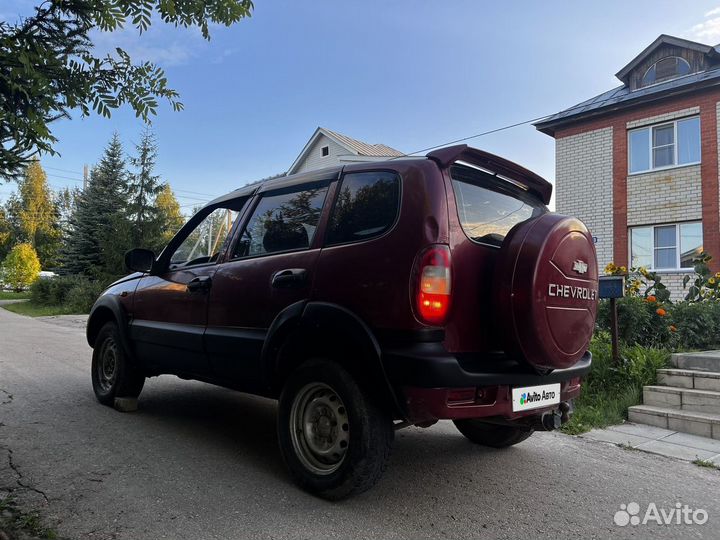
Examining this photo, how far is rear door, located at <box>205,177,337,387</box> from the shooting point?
333cm

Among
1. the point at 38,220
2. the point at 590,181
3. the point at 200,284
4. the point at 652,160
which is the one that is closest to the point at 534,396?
the point at 200,284

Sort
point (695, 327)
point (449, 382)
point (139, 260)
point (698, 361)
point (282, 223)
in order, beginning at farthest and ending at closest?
point (695, 327) → point (698, 361) → point (139, 260) → point (282, 223) → point (449, 382)

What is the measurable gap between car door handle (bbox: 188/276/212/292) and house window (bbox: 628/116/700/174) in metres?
14.5

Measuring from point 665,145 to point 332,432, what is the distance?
1523 centimetres

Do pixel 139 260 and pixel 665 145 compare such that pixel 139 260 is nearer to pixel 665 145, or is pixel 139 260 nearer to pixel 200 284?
pixel 200 284

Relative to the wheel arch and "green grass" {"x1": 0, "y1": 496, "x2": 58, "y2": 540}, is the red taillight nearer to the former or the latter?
the wheel arch

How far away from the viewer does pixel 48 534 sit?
2547 mm

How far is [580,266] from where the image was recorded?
3.10 metres

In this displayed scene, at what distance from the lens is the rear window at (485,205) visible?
3.04m

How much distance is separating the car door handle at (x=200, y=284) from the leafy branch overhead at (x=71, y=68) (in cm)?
128

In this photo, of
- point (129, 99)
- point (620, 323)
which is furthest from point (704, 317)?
point (129, 99)

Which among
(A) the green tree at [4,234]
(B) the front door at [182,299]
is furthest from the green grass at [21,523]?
(A) the green tree at [4,234]

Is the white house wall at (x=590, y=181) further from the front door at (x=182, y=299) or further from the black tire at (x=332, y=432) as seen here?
the black tire at (x=332, y=432)

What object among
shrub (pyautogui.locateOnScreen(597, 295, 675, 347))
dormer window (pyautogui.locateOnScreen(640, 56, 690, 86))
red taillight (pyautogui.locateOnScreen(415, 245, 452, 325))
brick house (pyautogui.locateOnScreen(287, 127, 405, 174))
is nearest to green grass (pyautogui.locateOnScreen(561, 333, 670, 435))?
shrub (pyautogui.locateOnScreen(597, 295, 675, 347))
